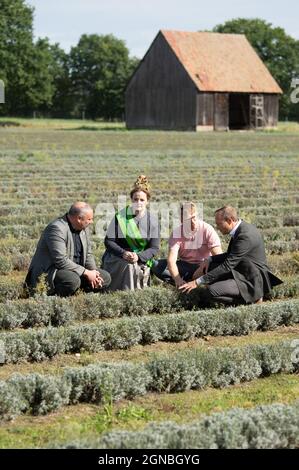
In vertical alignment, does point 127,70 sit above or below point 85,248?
above

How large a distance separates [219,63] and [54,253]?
44549 millimetres

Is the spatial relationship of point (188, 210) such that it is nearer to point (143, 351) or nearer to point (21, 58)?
point (143, 351)

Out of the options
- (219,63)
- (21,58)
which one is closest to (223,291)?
(219,63)

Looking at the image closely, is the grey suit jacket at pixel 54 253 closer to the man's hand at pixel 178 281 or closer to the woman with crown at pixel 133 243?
the woman with crown at pixel 133 243

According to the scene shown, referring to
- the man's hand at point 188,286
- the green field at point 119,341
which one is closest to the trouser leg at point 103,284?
the green field at point 119,341

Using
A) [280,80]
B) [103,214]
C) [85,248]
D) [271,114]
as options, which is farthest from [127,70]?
[85,248]

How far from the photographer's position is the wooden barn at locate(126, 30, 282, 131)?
4922cm

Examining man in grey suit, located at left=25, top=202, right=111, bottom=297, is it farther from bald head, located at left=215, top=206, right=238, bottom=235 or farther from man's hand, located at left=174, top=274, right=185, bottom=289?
bald head, located at left=215, top=206, right=238, bottom=235

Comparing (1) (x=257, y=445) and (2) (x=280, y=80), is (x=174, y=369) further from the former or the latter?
(2) (x=280, y=80)

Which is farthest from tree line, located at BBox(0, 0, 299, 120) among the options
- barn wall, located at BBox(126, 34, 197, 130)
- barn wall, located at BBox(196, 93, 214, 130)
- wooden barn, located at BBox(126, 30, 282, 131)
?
barn wall, located at BBox(196, 93, 214, 130)

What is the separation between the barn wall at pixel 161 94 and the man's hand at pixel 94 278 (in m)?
41.5

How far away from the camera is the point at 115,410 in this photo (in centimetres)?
562

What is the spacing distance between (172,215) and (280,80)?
7250 cm

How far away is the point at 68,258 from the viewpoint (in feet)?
27.6
